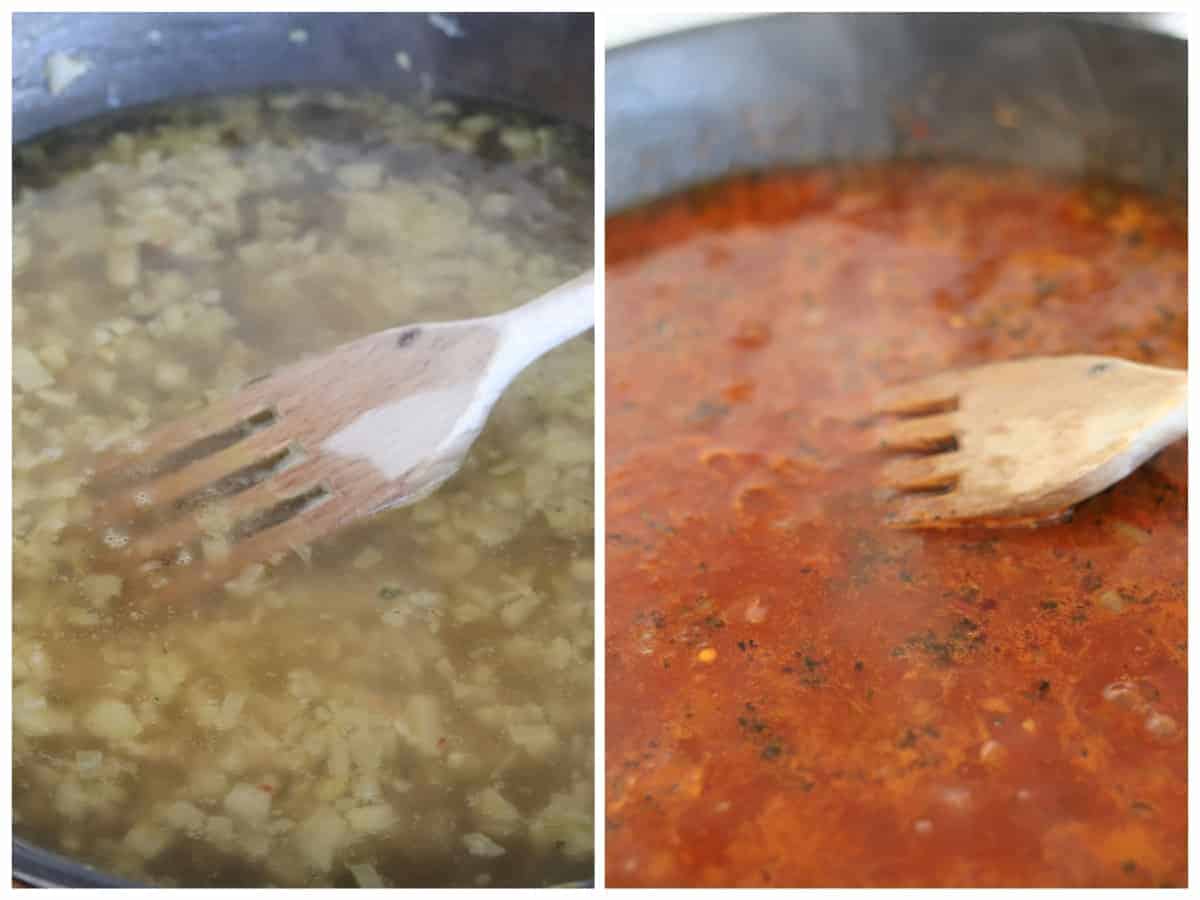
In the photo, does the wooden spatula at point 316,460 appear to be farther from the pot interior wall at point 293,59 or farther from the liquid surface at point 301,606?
the pot interior wall at point 293,59

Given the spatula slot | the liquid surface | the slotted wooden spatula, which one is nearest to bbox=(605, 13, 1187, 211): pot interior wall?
the liquid surface

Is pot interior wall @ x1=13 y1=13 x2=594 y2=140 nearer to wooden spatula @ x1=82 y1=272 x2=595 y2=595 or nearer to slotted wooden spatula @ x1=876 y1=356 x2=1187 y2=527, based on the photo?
wooden spatula @ x1=82 y1=272 x2=595 y2=595

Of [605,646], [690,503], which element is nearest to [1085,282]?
[690,503]

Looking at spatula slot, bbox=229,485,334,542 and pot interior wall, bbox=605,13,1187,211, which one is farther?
pot interior wall, bbox=605,13,1187,211

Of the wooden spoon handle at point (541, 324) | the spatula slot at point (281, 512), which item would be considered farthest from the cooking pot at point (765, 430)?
the spatula slot at point (281, 512)

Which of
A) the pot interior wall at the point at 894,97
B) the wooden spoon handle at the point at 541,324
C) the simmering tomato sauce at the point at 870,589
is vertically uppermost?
the pot interior wall at the point at 894,97

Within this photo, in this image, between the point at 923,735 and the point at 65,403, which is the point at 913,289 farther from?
the point at 65,403
